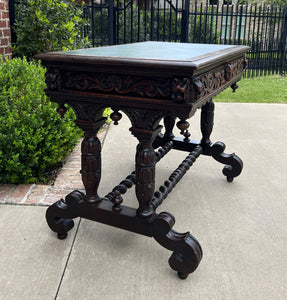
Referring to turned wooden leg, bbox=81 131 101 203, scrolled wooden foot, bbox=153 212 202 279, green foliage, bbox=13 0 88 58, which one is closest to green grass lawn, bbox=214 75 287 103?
green foliage, bbox=13 0 88 58

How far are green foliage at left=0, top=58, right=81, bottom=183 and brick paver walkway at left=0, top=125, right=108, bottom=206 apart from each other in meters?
0.08

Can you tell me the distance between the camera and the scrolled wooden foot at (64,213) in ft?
6.97

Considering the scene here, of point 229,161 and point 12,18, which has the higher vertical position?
point 12,18

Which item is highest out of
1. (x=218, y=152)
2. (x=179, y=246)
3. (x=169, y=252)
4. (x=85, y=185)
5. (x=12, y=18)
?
(x=12, y=18)

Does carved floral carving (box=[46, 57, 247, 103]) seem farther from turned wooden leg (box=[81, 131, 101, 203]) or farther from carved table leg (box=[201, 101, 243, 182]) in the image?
carved table leg (box=[201, 101, 243, 182])

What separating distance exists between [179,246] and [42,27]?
142 inches

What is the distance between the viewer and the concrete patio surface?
1777mm

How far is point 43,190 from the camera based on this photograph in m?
2.78

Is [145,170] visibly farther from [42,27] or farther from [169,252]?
[42,27]

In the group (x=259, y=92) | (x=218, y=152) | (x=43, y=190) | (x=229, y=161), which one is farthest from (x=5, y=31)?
(x=259, y=92)

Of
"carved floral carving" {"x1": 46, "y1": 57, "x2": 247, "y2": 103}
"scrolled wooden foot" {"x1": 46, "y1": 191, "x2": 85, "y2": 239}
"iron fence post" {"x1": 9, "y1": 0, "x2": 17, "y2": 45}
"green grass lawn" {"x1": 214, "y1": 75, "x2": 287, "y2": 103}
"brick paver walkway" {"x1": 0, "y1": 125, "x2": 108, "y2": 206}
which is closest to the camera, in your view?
"carved floral carving" {"x1": 46, "y1": 57, "x2": 247, "y2": 103}

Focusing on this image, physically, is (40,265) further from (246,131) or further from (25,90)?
(246,131)

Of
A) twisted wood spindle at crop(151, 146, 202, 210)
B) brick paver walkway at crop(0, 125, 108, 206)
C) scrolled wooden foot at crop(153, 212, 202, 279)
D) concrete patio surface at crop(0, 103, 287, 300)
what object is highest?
twisted wood spindle at crop(151, 146, 202, 210)

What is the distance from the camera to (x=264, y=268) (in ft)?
6.43
